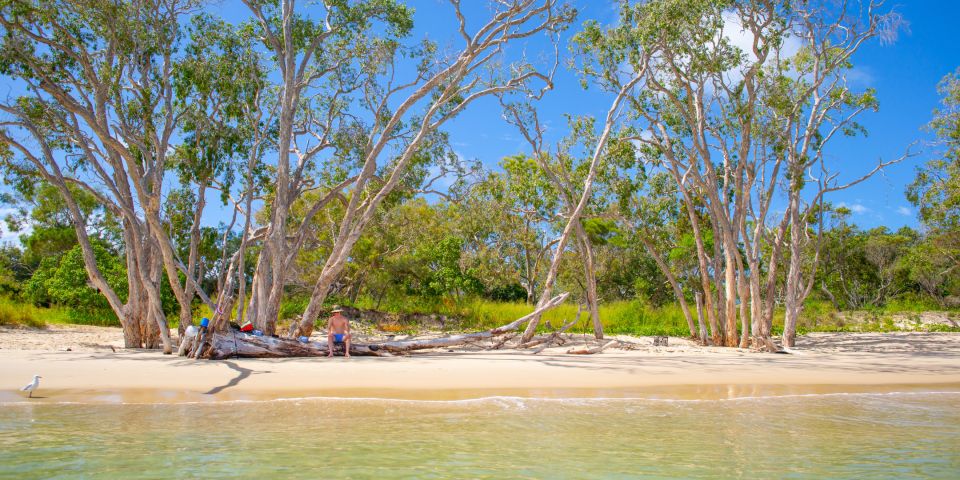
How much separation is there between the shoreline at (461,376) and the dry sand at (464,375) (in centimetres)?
2

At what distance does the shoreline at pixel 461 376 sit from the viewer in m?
9.13

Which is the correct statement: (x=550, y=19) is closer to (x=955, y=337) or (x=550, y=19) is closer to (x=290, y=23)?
(x=290, y=23)

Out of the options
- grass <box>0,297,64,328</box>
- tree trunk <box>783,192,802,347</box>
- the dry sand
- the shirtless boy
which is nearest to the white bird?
the dry sand

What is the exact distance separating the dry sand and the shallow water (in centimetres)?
85

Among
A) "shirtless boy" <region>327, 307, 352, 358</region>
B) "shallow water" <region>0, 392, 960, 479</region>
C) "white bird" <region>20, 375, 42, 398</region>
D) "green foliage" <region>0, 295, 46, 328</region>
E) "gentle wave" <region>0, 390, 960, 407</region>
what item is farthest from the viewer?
"green foliage" <region>0, 295, 46, 328</region>

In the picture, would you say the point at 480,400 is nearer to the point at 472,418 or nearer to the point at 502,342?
the point at 472,418

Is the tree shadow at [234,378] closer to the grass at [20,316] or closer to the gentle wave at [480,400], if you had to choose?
the gentle wave at [480,400]

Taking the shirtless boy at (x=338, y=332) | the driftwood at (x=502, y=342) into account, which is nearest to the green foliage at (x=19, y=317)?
the shirtless boy at (x=338, y=332)

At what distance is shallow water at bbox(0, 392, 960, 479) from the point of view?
17.6 ft

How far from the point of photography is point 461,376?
10.8 metres

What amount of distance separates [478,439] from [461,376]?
4.37m

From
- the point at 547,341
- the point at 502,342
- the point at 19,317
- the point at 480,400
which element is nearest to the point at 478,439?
the point at 480,400

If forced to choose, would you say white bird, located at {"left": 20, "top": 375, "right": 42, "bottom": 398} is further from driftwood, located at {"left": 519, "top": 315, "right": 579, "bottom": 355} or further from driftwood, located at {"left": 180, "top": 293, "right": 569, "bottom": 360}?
driftwood, located at {"left": 519, "top": 315, "right": 579, "bottom": 355}

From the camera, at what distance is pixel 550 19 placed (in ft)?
51.1
